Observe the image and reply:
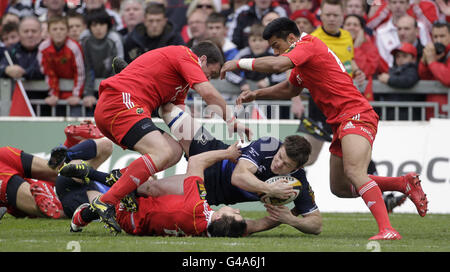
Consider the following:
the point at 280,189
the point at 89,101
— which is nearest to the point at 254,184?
the point at 280,189

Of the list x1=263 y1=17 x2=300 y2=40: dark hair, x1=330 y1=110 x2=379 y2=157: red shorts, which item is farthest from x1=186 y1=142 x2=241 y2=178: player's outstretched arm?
x1=263 y1=17 x2=300 y2=40: dark hair

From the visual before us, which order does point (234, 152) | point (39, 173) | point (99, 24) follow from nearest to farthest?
point (234, 152) → point (39, 173) → point (99, 24)

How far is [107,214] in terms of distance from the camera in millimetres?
7430

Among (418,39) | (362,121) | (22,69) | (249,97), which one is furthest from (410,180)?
(22,69)

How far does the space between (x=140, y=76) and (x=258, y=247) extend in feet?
7.42

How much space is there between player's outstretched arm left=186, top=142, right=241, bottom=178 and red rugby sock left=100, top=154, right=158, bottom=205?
40 centimetres

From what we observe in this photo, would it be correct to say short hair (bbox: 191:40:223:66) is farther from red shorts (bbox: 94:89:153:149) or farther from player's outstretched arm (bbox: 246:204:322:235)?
player's outstretched arm (bbox: 246:204:322:235)

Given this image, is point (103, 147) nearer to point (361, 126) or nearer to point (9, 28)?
point (361, 126)

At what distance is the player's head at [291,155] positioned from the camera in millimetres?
7637

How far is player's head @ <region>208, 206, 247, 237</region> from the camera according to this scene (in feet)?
24.8

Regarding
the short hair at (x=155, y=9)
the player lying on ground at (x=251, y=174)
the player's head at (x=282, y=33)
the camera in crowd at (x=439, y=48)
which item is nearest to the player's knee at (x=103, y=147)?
the player lying on ground at (x=251, y=174)

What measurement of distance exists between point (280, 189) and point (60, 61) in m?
6.31

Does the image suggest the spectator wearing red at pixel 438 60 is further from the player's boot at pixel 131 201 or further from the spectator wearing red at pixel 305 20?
the player's boot at pixel 131 201

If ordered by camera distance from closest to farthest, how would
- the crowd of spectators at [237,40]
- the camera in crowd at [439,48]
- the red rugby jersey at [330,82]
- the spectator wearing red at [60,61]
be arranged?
1. the red rugby jersey at [330,82]
2. the camera in crowd at [439,48]
3. the crowd of spectators at [237,40]
4. the spectator wearing red at [60,61]
